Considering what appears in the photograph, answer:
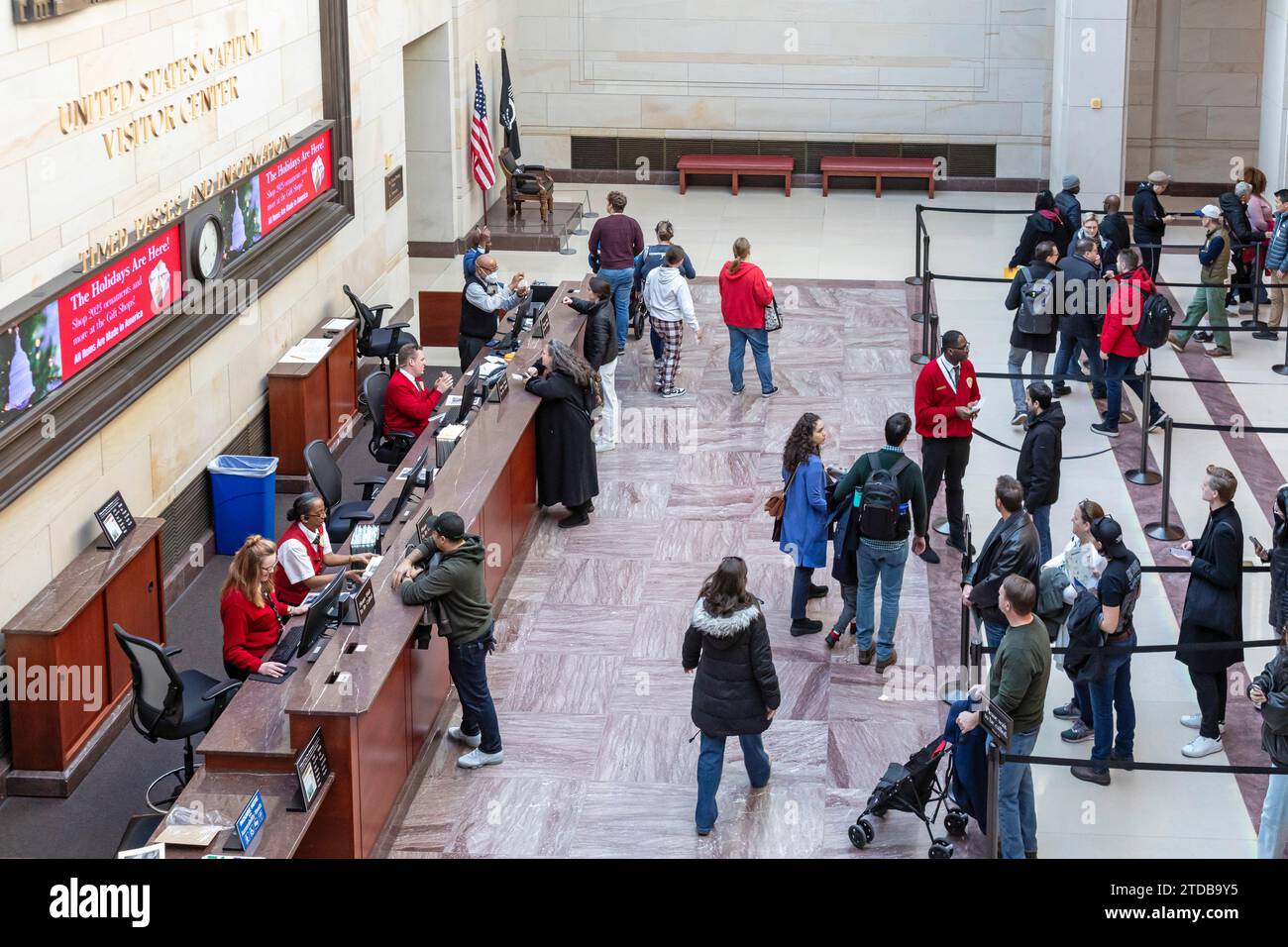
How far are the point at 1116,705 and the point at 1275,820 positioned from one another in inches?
45.7

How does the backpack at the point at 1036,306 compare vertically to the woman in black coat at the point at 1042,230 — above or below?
below

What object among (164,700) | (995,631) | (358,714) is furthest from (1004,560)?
(164,700)

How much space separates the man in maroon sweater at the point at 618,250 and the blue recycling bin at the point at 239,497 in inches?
189

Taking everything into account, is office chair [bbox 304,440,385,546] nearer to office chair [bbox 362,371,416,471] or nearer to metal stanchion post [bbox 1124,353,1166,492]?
office chair [bbox 362,371,416,471]

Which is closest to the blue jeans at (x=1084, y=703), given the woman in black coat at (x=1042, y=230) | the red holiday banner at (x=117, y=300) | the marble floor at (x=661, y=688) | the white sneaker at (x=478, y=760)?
the marble floor at (x=661, y=688)

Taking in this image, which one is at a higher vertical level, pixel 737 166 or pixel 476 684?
pixel 737 166

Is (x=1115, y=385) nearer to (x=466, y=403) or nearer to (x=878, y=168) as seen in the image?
(x=466, y=403)

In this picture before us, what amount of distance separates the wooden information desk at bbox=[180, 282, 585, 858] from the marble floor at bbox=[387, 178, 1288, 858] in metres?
0.40

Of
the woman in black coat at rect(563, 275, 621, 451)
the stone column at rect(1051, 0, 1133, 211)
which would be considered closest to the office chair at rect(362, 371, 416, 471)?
the woman in black coat at rect(563, 275, 621, 451)

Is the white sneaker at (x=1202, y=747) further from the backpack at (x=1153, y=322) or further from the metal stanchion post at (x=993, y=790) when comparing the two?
the backpack at (x=1153, y=322)

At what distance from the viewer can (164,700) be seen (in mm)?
7816

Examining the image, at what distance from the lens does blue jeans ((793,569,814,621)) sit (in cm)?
984

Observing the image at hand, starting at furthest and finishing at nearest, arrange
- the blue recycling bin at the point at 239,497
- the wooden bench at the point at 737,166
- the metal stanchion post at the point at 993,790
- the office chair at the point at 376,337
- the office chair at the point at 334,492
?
the wooden bench at the point at 737,166, the office chair at the point at 376,337, the blue recycling bin at the point at 239,497, the office chair at the point at 334,492, the metal stanchion post at the point at 993,790

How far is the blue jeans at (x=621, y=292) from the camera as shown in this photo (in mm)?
15305
